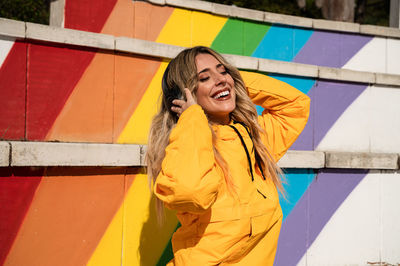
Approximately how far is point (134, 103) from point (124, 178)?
700 mm

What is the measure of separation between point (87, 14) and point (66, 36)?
1.89 meters

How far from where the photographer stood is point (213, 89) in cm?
265

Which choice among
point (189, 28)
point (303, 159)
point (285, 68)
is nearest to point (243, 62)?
point (285, 68)

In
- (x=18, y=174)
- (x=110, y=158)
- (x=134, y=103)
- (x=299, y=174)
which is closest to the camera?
(x=18, y=174)

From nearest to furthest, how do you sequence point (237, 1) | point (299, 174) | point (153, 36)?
point (299, 174) → point (153, 36) → point (237, 1)

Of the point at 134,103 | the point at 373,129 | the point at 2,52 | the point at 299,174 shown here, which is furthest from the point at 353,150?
the point at 2,52

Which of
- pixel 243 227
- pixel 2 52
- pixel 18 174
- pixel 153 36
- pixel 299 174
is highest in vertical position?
pixel 153 36

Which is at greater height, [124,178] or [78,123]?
[78,123]

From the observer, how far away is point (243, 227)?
7.72 ft

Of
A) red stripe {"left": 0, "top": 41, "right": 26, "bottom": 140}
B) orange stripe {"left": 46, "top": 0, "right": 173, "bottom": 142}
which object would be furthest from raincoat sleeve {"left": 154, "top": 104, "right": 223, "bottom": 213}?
red stripe {"left": 0, "top": 41, "right": 26, "bottom": 140}

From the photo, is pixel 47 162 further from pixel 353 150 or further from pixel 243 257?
pixel 353 150

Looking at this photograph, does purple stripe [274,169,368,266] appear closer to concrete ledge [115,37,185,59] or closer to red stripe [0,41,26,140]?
concrete ledge [115,37,185,59]

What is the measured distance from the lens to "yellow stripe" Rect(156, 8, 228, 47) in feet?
17.5

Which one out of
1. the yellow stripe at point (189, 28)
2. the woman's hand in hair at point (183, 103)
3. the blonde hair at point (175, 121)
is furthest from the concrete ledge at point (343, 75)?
the woman's hand in hair at point (183, 103)
